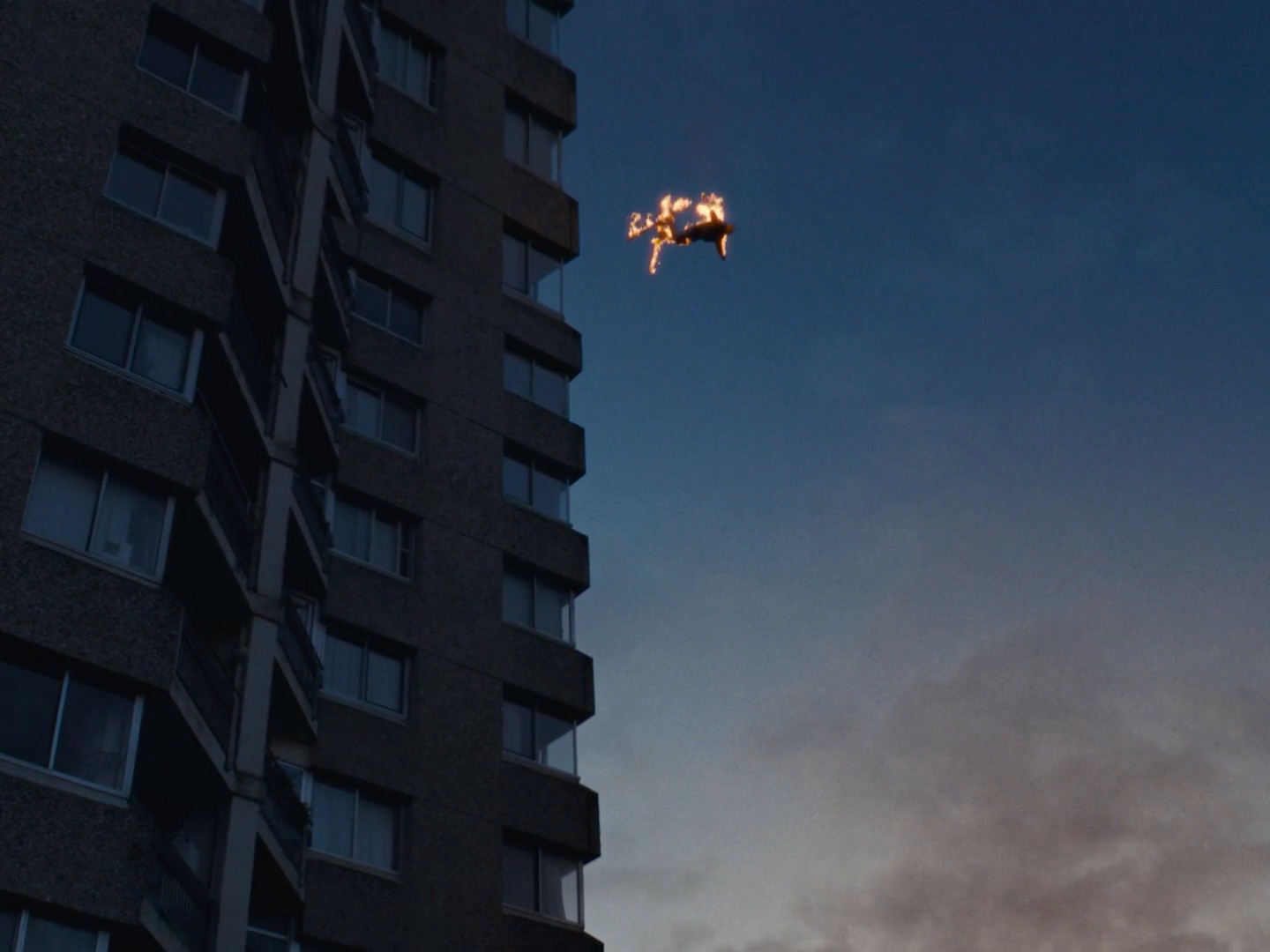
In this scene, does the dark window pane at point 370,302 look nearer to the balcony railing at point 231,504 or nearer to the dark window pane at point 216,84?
the dark window pane at point 216,84

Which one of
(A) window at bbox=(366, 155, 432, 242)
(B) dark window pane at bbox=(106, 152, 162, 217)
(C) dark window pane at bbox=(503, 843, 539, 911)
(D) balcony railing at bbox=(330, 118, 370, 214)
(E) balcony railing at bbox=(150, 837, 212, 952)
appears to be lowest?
(E) balcony railing at bbox=(150, 837, 212, 952)

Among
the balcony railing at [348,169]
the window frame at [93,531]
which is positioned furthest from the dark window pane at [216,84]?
the window frame at [93,531]

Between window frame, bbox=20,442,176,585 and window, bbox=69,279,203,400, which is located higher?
window, bbox=69,279,203,400

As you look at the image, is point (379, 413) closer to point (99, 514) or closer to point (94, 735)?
point (99, 514)

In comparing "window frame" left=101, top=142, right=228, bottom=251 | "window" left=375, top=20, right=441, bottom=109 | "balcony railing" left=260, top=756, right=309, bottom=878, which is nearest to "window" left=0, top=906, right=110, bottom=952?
"balcony railing" left=260, top=756, right=309, bottom=878

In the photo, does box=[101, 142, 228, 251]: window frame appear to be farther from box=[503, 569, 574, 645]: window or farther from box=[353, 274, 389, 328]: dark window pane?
box=[503, 569, 574, 645]: window

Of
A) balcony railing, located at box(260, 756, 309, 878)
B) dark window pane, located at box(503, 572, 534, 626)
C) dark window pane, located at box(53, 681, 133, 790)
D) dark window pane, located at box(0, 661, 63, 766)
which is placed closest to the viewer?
dark window pane, located at box(0, 661, 63, 766)
